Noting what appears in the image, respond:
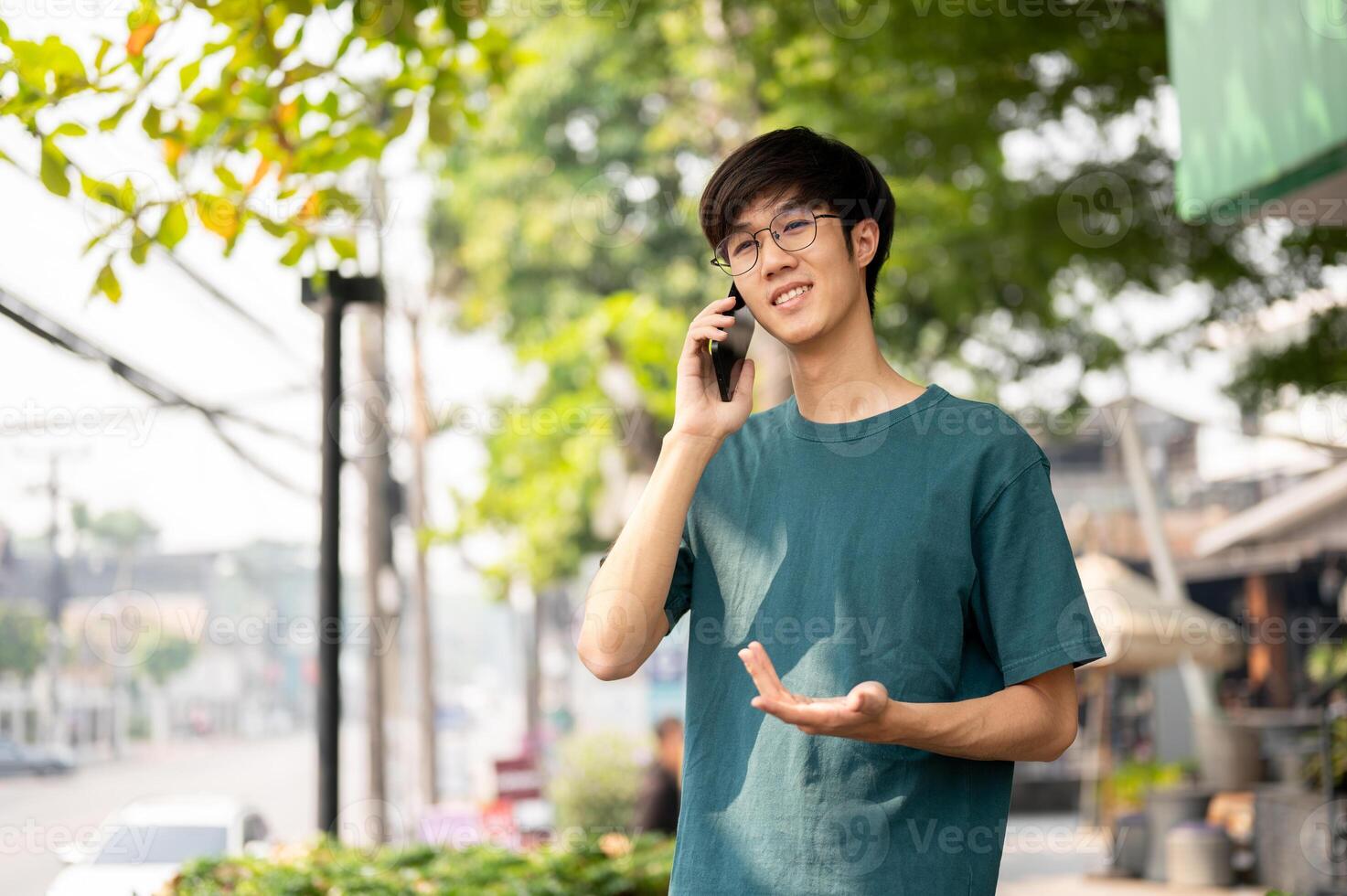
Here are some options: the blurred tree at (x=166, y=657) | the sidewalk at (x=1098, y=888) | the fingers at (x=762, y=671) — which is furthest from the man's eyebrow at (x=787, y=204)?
the sidewalk at (x=1098, y=888)

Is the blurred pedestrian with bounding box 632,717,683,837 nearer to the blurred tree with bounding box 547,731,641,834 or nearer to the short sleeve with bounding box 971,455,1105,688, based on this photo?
→ the blurred tree with bounding box 547,731,641,834

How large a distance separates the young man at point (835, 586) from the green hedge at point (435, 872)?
8.86 feet

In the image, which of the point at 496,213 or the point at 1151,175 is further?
the point at 496,213

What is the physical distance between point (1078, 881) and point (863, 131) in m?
6.57

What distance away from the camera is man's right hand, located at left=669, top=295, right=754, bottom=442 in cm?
183

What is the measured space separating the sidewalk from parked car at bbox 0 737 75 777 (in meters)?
6.65

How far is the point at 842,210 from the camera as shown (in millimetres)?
1885

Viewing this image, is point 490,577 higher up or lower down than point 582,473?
lower down

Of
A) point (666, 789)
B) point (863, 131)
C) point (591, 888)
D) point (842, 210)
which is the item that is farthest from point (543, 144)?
point (842, 210)

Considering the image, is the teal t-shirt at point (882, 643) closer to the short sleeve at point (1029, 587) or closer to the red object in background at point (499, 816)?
the short sleeve at point (1029, 587)

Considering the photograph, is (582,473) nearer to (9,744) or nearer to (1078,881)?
(1078,881)

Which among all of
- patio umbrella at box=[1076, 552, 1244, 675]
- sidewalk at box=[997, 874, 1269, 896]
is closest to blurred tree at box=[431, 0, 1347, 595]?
patio umbrella at box=[1076, 552, 1244, 675]

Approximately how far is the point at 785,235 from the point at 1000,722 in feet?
2.35

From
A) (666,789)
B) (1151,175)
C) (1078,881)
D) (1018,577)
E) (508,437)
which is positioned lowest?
(1078,881)
